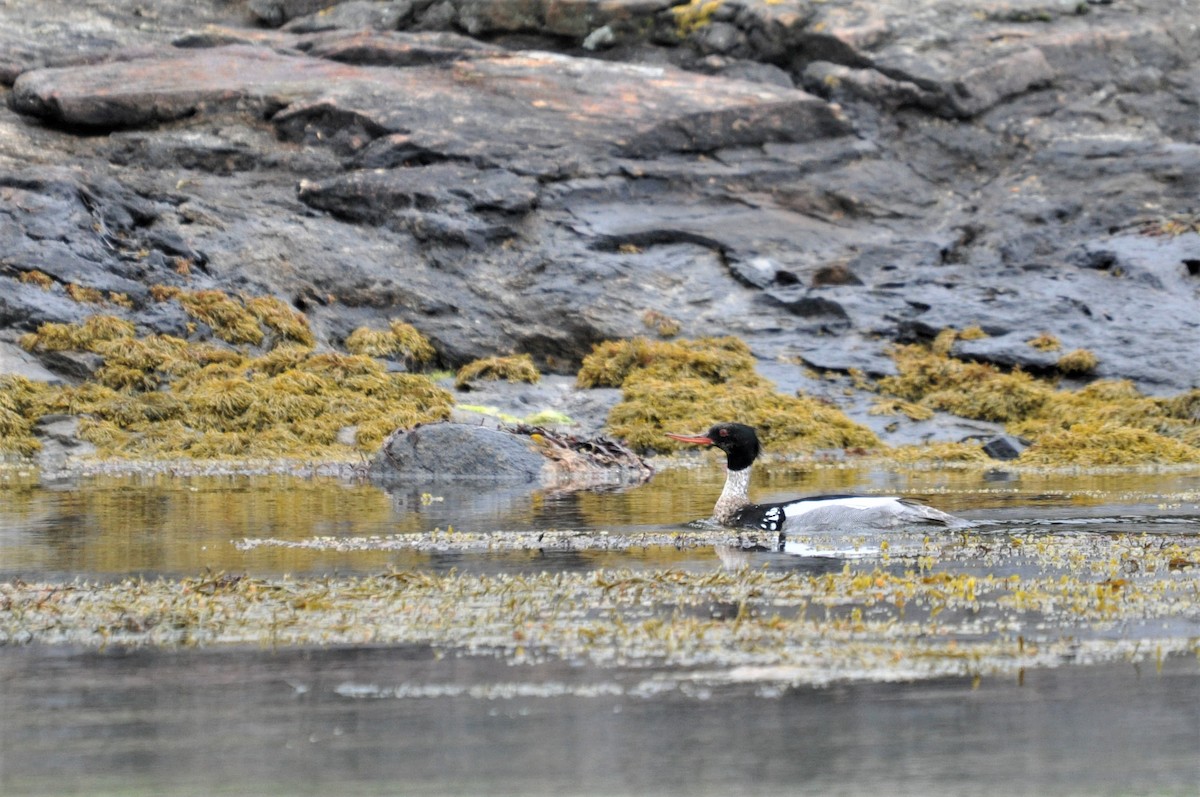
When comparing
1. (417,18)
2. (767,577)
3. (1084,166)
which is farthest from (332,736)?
(417,18)

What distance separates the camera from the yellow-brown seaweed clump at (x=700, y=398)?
68.4ft

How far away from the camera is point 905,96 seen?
1174 inches

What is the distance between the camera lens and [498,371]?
22641mm

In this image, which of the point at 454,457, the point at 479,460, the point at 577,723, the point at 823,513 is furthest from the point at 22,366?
the point at 577,723

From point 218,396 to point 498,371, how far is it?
4091mm

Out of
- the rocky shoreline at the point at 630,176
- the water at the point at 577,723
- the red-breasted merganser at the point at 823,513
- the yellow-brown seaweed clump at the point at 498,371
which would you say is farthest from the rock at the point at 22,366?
the water at the point at 577,723

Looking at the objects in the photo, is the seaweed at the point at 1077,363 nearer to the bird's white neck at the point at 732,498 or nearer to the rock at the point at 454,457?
the rock at the point at 454,457

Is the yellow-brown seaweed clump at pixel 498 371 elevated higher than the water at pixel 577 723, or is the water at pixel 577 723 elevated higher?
the yellow-brown seaweed clump at pixel 498 371

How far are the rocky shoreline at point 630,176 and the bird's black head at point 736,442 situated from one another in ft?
27.9

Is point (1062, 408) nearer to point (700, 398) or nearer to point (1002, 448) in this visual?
point (1002, 448)

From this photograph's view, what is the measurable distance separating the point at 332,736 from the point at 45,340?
17.1m

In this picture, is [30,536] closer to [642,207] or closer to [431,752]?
[431,752]

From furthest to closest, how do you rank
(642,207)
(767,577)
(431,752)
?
1. (642,207)
2. (767,577)
3. (431,752)

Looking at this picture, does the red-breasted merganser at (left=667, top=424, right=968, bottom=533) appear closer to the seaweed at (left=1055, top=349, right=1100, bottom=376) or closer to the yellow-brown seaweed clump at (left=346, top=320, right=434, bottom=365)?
the yellow-brown seaweed clump at (left=346, top=320, right=434, bottom=365)
